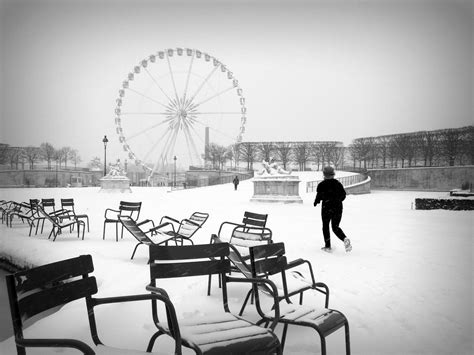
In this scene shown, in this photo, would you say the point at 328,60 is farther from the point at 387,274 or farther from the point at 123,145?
the point at 123,145

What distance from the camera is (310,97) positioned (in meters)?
8.22

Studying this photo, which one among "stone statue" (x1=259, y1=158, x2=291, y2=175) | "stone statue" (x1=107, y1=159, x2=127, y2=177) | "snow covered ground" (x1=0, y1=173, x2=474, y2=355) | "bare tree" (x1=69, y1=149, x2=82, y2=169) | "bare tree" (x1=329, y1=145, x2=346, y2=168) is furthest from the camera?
"bare tree" (x1=329, y1=145, x2=346, y2=168)

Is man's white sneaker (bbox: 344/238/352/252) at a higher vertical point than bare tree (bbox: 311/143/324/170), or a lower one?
lower

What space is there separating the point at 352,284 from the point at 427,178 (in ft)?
24.6

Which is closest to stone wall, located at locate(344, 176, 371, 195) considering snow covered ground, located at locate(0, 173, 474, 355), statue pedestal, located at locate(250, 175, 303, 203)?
statue pedestal, located at locate(250, 175, 303, 203)

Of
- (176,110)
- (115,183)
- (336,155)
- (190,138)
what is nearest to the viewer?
(176,110)

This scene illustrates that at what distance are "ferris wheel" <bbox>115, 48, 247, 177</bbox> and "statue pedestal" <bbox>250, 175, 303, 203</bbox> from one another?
1.58 m

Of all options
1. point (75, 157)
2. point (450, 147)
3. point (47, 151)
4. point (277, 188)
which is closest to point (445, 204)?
point (450, 147)

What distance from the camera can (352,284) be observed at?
11.9 feet

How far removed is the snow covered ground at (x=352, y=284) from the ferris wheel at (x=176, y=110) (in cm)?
359

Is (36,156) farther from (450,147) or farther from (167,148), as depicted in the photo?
(450,147)

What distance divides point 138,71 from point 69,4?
6.56 m

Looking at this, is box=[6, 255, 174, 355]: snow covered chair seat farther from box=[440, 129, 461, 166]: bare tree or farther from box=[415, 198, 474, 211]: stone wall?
box=[415, 198, 474, 211]: stone wall

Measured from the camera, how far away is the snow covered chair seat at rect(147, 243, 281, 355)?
67.9 inches
